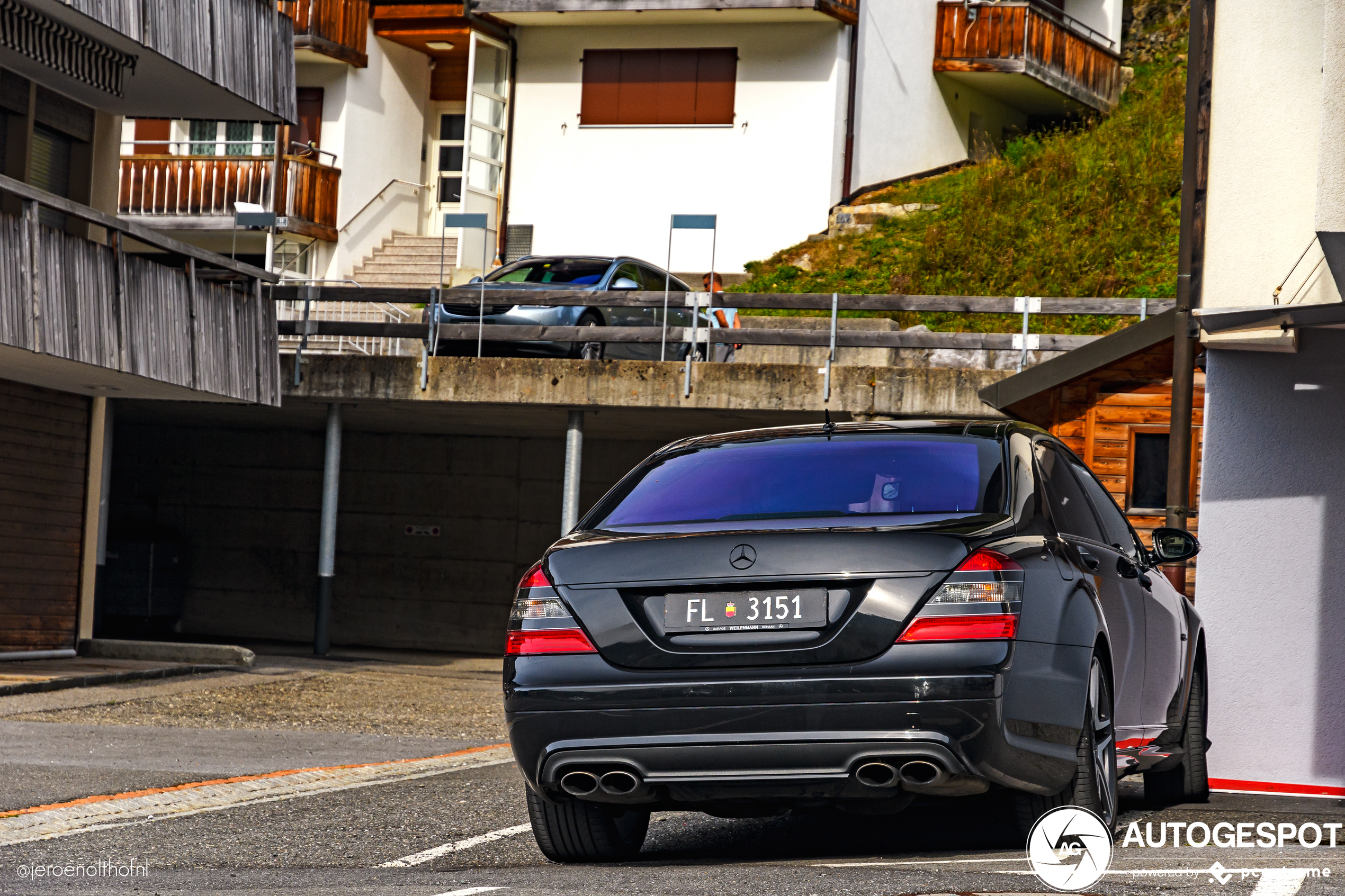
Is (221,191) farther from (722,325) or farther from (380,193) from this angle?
(722,325)

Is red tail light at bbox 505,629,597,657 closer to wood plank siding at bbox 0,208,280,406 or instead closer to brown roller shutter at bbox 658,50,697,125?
wood plank siding at bbox 0,208,280,406

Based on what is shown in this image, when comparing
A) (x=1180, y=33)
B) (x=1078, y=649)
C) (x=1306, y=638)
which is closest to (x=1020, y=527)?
(x=1078, y=649)

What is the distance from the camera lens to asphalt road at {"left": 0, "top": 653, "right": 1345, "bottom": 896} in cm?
516

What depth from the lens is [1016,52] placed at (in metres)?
32.2

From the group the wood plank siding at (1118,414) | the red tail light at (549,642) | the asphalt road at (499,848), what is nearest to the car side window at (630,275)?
the wood plank siding at (1118,414)

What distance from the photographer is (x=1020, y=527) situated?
550cm

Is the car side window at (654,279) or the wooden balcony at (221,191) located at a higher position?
the wooden balcony at (221,191)

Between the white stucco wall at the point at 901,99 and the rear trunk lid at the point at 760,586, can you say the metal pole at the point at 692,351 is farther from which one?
the rear trunk lid at the point at 760,586

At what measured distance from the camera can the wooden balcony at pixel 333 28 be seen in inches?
1213

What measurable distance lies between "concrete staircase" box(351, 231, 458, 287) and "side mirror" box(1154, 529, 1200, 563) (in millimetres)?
25382

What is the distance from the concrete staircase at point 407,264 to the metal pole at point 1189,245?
22184 mm

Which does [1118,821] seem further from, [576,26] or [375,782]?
[576,26]

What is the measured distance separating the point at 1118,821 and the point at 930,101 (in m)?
27.2

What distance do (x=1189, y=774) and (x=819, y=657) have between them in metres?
A: 3.29
